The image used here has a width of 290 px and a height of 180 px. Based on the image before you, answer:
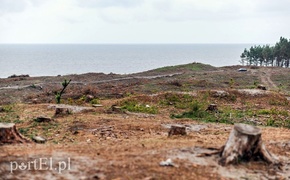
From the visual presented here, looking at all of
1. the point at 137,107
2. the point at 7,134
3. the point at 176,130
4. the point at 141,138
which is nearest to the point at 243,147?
the point at 176,130

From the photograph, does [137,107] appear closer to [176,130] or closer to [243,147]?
[176,130]

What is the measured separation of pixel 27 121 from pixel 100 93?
1552 centimetres

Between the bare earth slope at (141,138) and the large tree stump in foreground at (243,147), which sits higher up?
the large tree stump in foreground at (243,147)

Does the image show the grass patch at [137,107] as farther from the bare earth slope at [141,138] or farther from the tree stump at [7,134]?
the tree stump at [7,134]

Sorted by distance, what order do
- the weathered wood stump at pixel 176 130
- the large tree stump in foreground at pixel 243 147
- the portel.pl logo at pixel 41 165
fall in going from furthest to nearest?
1. the weathered wood stump at pixel 176 130
2. the large tree stump in foreground at pixel 243 147
3. the portel.pl logo at pixel 41 165

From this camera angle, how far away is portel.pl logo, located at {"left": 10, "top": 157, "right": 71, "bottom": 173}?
8.50m

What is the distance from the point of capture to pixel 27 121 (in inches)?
699

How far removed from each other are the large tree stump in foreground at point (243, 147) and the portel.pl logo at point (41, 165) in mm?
4174

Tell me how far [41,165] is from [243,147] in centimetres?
537

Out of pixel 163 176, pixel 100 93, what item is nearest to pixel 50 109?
pixel 100 93

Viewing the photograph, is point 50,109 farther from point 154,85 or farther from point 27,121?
point 154,85

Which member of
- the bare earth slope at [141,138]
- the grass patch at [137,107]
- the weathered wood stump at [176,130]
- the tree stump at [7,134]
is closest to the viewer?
the bare earth slope at [141,138]

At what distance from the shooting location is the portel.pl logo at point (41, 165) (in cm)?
850

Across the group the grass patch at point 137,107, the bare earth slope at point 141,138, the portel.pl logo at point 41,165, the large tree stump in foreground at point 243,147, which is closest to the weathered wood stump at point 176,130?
the bare earth slope at point 141,138
